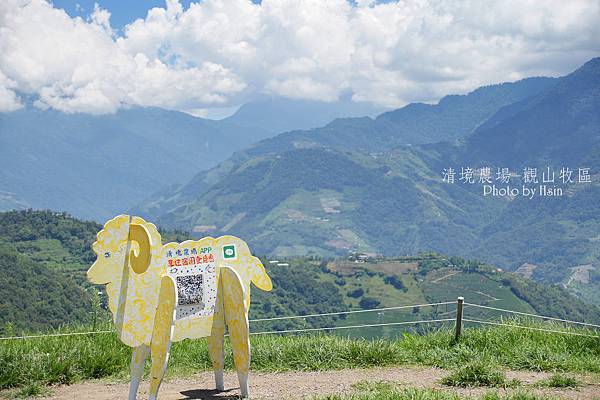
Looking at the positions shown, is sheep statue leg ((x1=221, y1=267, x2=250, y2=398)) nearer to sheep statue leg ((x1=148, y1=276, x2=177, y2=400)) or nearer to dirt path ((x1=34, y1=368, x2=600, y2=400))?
dirt path ((x1=34, y1=368, x2=600, y2=400))

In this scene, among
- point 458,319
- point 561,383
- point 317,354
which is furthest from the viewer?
point 458,319

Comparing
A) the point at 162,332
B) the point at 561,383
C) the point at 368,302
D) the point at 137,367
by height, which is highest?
the point at 162,332

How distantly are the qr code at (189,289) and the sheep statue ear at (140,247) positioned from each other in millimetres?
571

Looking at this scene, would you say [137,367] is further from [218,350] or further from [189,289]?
[218,350]

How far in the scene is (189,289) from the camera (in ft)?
30.6

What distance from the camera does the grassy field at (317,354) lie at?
10.5 metres

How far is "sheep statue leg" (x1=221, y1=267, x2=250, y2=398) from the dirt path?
421mm

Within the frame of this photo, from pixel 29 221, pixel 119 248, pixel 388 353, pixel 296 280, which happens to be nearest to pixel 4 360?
pixel 119 248

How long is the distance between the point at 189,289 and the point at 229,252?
0.86 m

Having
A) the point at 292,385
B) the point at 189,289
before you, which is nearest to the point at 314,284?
the point at 292,385

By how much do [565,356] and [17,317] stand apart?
4887 centimetres

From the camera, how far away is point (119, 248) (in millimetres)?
8859

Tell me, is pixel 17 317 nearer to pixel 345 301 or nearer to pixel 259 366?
pixel 259 366

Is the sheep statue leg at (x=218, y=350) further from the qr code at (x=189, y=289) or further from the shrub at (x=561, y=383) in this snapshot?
the shrub at (x=561, y=383)
